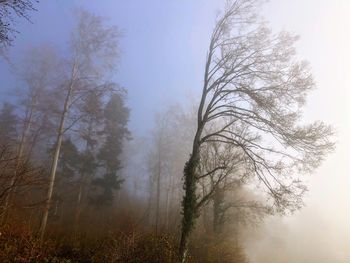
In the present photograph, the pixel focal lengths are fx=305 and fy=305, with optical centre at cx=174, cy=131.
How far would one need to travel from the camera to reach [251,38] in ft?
45.3

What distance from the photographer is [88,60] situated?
50.9 feet

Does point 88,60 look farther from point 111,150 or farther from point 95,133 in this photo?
point 111,150

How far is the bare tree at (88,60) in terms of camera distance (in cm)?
1475

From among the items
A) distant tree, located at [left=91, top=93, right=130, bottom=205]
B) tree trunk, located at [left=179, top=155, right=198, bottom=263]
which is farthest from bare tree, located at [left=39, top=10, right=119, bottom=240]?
distant tree, located at [left=91, top=93, right=130, bottom=205]

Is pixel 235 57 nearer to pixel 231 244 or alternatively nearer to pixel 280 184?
pixel 280 184

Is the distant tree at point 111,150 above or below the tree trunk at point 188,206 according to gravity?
above

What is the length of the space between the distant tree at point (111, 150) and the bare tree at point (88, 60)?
9.73 metres

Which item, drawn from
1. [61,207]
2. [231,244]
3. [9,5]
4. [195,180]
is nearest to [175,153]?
[61,207]

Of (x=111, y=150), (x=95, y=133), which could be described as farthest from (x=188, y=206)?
(x=111, y=150)

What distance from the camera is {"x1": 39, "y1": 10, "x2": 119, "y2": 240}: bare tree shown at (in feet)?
48.4

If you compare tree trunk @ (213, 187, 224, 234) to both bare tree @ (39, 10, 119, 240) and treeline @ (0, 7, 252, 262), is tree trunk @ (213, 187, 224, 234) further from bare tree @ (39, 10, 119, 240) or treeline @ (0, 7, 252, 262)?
bare tree @ (39, 10, 119, 240)

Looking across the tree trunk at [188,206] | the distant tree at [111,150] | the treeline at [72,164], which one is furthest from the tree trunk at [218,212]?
the distant tree at [111,150]

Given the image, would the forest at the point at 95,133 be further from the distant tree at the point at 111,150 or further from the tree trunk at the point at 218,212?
the distant tree at the point at 111,150

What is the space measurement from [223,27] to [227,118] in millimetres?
9335
